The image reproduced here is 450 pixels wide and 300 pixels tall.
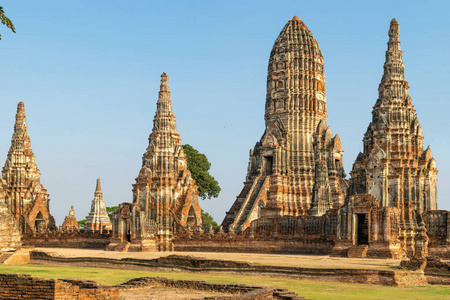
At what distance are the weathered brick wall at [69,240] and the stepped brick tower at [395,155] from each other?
610 inches

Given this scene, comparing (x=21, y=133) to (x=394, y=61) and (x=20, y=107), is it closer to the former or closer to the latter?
(x=20, y=107)

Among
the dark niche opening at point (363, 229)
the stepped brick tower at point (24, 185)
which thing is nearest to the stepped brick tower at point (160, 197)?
the stepped brick tower at point (24, 185)

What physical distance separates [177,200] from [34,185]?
11.6 meters

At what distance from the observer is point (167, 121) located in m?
43.1

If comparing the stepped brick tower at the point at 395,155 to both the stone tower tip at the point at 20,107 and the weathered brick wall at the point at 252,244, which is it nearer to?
the weathered brick wall at the point at 252,244

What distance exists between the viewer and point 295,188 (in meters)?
44.8

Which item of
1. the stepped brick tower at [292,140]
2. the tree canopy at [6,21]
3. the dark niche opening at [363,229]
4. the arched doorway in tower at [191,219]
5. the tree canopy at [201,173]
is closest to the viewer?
the tree canopy at [6,21]

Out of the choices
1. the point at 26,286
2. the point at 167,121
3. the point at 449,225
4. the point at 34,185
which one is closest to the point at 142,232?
the point at 167,121

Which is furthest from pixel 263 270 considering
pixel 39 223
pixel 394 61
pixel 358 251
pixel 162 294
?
pixel 39 223

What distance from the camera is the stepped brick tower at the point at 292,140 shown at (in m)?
44.1

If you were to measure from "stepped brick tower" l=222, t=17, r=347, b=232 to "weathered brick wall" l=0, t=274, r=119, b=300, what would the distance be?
29.3 metres

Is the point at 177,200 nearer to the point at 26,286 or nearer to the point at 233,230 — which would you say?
the point at 233,230

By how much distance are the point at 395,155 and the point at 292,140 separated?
34.2 feet

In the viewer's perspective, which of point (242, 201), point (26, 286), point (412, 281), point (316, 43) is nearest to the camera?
point (26, 286)
